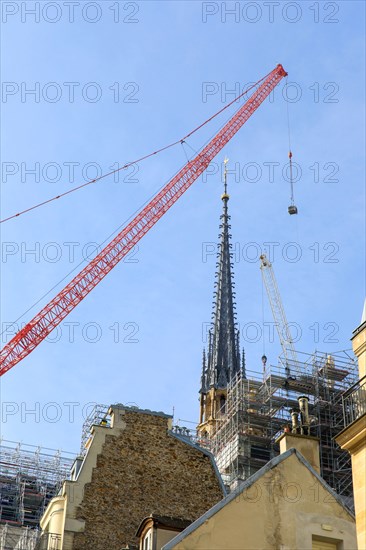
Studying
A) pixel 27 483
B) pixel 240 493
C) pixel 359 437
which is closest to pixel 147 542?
pixel 240 493

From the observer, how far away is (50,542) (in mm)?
36125

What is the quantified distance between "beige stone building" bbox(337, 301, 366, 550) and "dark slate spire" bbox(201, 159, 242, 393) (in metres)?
98.1

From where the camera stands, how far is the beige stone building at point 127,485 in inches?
1416

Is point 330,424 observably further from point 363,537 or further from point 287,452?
point 363,537

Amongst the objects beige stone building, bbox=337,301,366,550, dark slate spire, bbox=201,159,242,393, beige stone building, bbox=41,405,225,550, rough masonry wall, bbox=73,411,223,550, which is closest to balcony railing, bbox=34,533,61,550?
beige stone building, bbox=41,405,225,550

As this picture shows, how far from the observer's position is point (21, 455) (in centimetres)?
6825

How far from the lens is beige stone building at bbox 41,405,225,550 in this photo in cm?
3597

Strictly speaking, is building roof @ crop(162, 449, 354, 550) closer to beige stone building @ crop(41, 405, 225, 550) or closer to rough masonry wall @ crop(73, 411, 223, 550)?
beige stone building @ crop(41, 405, 225, 550)

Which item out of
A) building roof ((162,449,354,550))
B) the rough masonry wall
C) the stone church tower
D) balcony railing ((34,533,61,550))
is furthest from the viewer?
the stone church tower

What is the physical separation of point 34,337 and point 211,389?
38380 mm

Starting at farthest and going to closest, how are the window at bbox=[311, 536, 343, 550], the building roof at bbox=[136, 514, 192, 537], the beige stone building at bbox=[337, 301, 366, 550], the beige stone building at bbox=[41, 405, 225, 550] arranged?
1. the beige stone building at bbox=[41, 405, 225, 550]
2. the building roof at bbox=[136, 514, 192, 537]
3. the window at bbox=[311, 536, 343, 550]
4. the beige stone building at bbox=[337, 301, 366, 550]

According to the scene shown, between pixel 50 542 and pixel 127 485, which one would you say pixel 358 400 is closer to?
pixel 127 485

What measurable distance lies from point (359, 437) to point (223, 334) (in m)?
110

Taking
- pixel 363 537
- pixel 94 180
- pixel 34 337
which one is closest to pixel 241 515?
pixel 363 537
